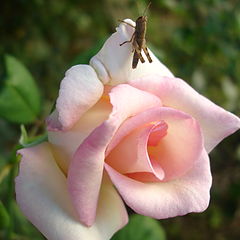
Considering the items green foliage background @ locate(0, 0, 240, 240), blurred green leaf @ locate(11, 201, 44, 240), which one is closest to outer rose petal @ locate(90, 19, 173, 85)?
blurred green leaf @ locate(11, 201, 44, 240)

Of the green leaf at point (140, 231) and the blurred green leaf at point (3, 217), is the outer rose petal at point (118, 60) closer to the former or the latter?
the blurred green leaf at point (3, 217)

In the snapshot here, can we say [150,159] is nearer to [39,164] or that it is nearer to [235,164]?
[39,164]

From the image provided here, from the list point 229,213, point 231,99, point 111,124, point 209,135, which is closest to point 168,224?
point 229,213

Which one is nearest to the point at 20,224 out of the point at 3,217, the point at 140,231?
the point at 140,231

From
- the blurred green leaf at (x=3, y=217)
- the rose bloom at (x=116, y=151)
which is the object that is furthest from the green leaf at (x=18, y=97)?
the rose bloom at (x=116, y=151)

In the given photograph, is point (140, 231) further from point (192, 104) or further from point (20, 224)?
point (192, 104)
